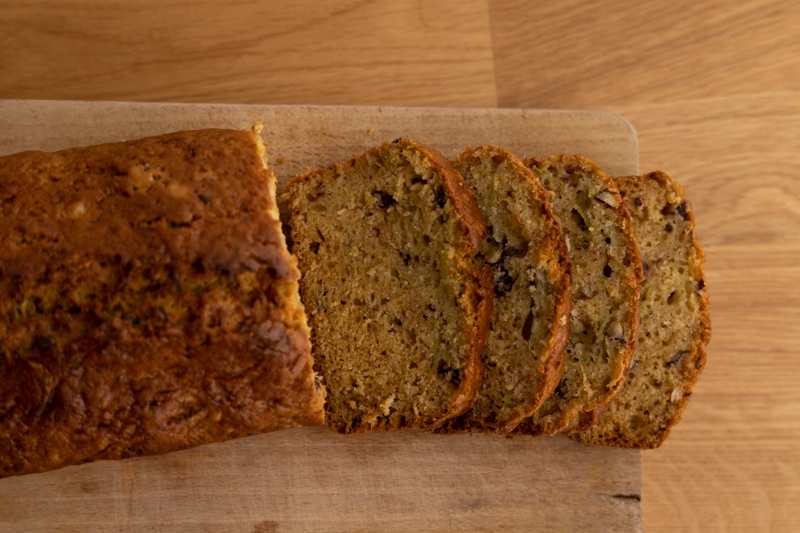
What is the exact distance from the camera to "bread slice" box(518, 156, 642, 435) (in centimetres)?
296

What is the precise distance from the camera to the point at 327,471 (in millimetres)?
3188

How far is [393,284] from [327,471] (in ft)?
2.98

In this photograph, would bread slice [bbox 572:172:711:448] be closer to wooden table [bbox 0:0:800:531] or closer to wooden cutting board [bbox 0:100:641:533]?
wooden cutting board [bbox 0:100:641:533]

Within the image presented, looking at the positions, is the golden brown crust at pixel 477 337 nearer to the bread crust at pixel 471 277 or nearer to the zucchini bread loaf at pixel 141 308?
the bread crust at pixel 471 277

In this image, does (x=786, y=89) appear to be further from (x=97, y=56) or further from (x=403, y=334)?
(x=97, y=56)

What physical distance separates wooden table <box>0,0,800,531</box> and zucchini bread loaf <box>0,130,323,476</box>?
104cm

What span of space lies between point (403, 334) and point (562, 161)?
1.00 meters

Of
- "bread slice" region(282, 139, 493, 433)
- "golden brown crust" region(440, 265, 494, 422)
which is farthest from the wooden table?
"golden brown crust" region(440, 265, 494, 422)

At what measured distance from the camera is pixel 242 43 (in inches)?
133

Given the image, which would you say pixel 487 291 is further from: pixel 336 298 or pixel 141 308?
pixel 141 308

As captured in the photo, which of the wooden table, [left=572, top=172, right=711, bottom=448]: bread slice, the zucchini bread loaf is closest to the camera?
the zucchini bread loaf

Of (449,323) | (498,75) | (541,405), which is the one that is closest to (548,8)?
(498,75)

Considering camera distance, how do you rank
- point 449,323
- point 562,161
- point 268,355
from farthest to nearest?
1. point 562,161
2. point 449,323
3. point 268,355

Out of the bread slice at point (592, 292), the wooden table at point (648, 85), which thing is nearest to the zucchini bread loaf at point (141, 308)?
the wooden table at point (648, 85)
